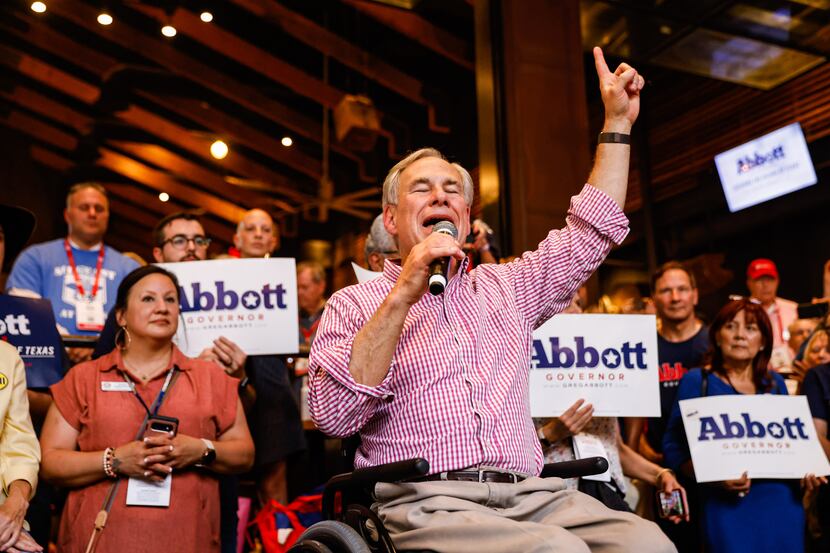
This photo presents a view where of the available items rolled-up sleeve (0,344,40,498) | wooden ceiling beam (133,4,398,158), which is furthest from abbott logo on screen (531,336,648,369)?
wooden ceiling beam (133,4,398,158)

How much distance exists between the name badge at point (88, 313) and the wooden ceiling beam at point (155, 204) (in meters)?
8.58

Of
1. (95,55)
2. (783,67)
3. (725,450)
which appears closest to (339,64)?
(95,55)

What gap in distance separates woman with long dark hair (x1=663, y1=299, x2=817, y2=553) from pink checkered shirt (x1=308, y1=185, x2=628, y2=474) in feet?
5.79

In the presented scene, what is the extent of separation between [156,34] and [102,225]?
17.5 ft

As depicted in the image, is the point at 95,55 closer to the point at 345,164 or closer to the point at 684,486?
the point at 345,164

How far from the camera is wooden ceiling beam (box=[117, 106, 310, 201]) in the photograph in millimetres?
11227

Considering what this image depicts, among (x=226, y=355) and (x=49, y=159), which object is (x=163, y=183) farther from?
(x=226, y=355)

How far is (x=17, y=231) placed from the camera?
3.31 metres

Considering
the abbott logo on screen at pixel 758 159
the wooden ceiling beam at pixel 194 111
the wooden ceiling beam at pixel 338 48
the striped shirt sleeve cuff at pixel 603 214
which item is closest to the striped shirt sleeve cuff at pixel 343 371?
the striped shirt sleeve cuff at pixel 603 214

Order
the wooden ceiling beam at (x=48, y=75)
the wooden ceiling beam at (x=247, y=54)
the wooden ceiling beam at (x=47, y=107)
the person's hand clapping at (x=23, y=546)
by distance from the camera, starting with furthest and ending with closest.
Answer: the wooden ceiling beam at (x=47, y=107) → the wooden ceiling beam at (x=48, y=75) → the wooden ceiling beam at (x=247, y=54) → the person's hand clapping at (x=23, y=546)

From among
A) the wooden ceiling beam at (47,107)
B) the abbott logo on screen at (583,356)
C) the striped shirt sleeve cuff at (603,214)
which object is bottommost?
the abbott logo on screen at (583,356)

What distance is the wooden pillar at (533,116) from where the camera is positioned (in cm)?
553

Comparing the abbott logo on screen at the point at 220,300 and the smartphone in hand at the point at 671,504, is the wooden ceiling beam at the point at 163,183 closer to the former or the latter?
the abbott logo on screen at the point at 220,300

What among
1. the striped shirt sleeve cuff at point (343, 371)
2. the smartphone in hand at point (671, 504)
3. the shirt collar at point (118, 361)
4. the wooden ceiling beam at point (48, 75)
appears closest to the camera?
the striped shirt sleeve cuff at point (343, 371)
